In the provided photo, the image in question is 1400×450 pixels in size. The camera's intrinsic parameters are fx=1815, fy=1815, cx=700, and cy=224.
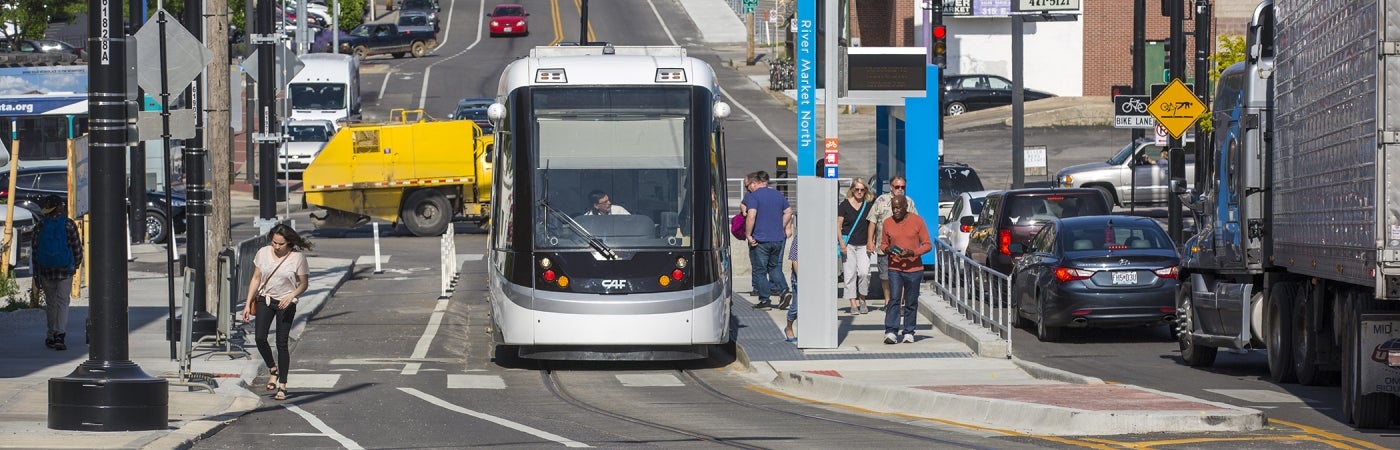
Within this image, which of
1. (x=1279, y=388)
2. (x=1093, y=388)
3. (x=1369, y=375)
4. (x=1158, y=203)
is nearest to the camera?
(x=1369, y=375)

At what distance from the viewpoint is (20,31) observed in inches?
2472

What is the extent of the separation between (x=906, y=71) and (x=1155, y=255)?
10.8 ft

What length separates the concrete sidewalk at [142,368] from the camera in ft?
38.4

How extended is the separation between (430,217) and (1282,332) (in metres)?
22.4

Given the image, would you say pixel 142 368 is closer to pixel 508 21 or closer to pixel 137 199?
pixel 137 199

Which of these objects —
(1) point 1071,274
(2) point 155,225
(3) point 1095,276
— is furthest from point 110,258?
(2) point 155,225

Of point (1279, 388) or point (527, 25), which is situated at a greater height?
point (527, 25)

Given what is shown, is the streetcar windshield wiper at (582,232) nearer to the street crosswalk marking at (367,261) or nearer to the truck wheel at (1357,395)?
the truck wheel at (1357,395)

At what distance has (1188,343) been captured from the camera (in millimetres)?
17219

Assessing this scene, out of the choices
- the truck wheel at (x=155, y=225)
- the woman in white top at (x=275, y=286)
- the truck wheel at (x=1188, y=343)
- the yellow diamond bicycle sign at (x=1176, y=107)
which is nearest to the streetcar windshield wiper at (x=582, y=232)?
the woman in white top at (x=275, y=286)

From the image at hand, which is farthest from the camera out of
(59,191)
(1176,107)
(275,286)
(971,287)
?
(59,191)

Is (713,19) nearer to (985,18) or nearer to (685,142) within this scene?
(985,18)

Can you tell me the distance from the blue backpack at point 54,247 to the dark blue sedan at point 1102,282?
10046 millimetres

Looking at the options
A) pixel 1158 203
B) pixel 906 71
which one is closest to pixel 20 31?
pixel 1158 203
